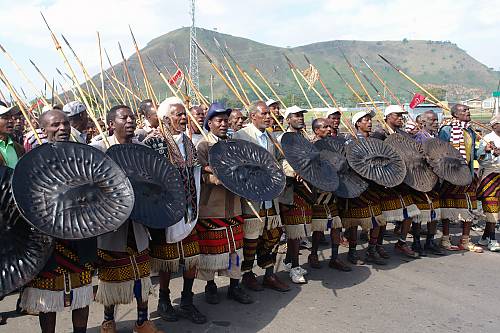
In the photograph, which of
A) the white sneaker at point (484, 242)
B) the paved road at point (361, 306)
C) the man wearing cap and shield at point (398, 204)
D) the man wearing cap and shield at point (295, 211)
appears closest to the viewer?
the paved road at point (361, 306)

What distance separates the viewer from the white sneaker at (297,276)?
17.2ft

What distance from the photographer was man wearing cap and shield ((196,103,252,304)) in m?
4.31

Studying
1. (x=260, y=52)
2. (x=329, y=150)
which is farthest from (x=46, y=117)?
(x=260, y=52)

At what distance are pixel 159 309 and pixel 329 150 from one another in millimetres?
2532

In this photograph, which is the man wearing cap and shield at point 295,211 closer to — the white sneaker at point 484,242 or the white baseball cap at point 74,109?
the white baseball cap at point 74,109

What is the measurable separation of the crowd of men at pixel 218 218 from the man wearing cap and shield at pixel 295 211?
1cm

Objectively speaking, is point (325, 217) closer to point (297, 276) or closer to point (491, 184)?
point (297, 276)

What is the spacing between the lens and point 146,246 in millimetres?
3643

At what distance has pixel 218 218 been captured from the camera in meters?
4.35

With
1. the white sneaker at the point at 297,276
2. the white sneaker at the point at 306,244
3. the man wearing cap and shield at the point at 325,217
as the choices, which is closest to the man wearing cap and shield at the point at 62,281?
the white sneaker at the point at 297,276

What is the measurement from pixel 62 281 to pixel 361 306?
2.79 metres

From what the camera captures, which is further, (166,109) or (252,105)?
(252,105)

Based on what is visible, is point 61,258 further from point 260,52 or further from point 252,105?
point 260,52

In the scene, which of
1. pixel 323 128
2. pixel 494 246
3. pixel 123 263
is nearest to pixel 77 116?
pixel 123 263
